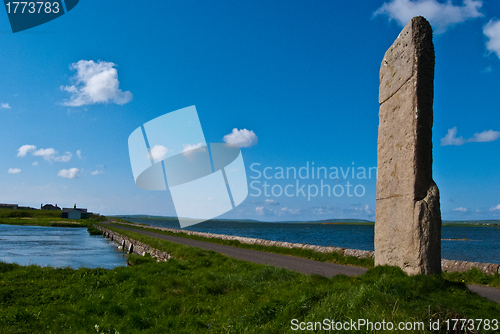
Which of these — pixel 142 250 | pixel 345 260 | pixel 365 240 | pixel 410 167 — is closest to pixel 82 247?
pixel 142 250

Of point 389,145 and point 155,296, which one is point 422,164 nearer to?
point 389,145

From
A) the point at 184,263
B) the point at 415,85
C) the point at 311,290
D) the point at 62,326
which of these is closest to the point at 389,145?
the point at 415,85

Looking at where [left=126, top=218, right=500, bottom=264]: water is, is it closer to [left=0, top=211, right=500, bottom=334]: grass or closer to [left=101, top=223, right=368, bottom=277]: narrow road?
[left=101, top=223, right=368, bottom=277]: narrow road

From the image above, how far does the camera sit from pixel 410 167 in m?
7.03

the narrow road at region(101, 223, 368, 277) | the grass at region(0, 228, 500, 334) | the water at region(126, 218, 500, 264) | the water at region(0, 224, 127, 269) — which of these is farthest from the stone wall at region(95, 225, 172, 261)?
the water at region(126, 218, 500, 264)

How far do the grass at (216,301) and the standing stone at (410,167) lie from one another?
555 millimetres

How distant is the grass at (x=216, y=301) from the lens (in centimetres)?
521

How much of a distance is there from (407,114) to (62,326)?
351 inches

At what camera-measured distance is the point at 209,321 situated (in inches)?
258

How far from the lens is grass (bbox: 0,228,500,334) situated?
5.21 m

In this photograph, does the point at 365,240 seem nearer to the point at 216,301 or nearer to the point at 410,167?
the point at 216,301

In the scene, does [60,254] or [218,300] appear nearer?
[218,300]

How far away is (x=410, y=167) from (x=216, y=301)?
18.4ft

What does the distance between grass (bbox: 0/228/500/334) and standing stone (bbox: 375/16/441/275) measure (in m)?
0.55
